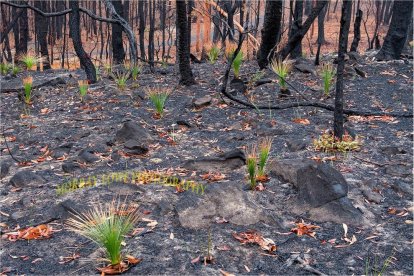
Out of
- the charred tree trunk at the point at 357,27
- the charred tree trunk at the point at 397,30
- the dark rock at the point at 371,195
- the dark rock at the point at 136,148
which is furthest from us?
the charred tree trunk at the point at 397,30

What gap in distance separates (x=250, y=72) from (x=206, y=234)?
210 inches

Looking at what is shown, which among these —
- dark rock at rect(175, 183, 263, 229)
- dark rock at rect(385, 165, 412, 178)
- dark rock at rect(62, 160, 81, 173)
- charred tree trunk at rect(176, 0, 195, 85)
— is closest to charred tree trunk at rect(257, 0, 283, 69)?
charred tree trunk at rect(176, 0, 195, 85)

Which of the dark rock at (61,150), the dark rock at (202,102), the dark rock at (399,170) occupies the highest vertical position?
the dark rock at (202,102)

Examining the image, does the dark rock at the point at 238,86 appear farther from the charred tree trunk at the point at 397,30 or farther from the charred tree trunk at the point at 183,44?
the charred tree trunk at the point at 397,30

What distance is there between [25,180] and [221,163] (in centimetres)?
165

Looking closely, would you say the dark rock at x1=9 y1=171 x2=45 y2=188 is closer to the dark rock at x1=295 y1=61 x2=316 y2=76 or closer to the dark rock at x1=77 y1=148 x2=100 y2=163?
the dark rock at x1=77 y1=148 x2=100 y2=163

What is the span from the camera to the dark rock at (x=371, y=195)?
3221 mm

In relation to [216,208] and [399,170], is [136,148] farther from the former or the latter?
[399,170]

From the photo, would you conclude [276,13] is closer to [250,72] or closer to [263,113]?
[250,72]

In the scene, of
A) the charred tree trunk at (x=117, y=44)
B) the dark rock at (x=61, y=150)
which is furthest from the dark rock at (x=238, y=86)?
the charred tree trunk at (x=117, y=44)

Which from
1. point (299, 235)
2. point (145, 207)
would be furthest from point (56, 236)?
point (299, 235)

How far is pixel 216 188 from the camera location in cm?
318

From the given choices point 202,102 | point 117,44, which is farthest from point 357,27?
point 117,44

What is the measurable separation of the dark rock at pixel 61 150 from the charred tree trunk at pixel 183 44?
8.64 ft
